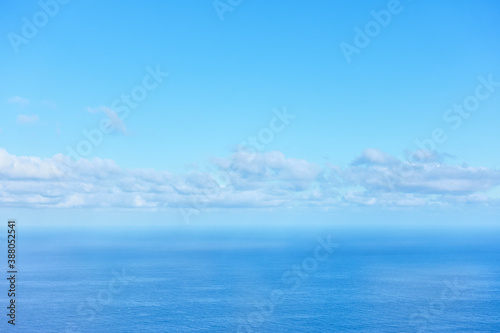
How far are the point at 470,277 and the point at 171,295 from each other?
88301 millimetres

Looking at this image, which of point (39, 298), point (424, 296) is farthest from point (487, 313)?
point (39, 298)

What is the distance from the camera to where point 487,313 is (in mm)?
81438

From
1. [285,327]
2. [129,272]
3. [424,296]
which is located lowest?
[285,327]

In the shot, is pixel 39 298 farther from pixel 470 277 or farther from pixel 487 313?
pixel 470 277

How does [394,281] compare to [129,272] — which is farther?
[129,272]

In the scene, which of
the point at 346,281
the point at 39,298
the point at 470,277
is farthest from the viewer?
the point at 470,277

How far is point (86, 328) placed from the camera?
2790 inches

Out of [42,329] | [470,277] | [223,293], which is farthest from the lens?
[470,277]

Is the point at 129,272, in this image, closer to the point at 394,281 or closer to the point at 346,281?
the point at 346,281

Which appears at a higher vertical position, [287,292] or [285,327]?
[287,292]

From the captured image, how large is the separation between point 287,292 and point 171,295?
91.1ft

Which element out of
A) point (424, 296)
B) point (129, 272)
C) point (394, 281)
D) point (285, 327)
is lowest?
point (285, 327)

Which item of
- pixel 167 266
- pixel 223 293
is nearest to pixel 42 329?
pixel 223 293

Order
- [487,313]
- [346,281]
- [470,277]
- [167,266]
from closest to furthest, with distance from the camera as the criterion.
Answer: [487,313]
[346,281]
[470,277]
[167,266]
